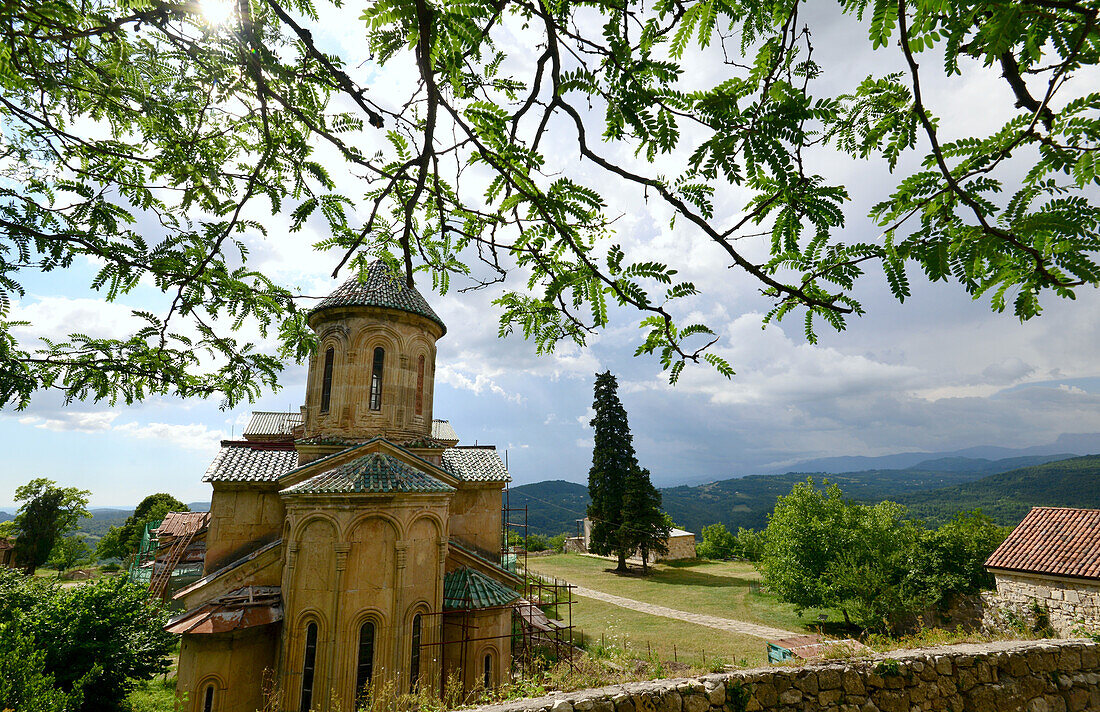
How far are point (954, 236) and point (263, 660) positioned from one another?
11955 mm

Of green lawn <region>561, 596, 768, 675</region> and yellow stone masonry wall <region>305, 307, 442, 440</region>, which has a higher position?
yellow stone masonry wall <region>305, 307, 442, 440</region>

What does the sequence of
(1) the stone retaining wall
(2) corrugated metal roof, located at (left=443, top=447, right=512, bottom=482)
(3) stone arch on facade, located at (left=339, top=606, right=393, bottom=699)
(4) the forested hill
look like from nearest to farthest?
(1) the stone retaining wall
(3) stone arch on facade, located at (left=339, top=606, right=393, bottom=699)
(2) corrugated metal roof, located at (left=443, top=447, right=512, bottom=482)
(4) the forested hill

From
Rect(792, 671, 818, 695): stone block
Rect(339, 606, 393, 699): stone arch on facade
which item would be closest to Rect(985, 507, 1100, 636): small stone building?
Rect(792, 671, 818, 695): stone block

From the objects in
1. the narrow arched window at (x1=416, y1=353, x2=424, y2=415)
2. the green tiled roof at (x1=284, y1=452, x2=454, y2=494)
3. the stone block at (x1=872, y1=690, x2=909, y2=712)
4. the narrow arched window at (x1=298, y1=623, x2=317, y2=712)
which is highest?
the narrow arched window at (x1=416, y1=353, x2=424, y2=415)

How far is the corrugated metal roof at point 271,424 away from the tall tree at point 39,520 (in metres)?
12.1

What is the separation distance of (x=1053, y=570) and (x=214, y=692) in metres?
18.6

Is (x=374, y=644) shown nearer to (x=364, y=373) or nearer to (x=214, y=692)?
(x=214, y=692)

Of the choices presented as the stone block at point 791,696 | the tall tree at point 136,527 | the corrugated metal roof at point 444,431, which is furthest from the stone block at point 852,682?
the tall tree at point 136,527

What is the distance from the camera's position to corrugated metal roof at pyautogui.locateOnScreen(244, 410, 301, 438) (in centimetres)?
2730

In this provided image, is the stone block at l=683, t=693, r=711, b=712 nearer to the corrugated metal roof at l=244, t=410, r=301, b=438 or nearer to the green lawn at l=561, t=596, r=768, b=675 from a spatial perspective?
the green lawn at l=561, t=596, r=768, b=675

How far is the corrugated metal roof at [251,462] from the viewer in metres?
10.6

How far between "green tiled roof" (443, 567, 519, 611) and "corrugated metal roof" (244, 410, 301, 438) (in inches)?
786

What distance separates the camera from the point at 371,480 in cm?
876

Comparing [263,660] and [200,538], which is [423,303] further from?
[200,538]
